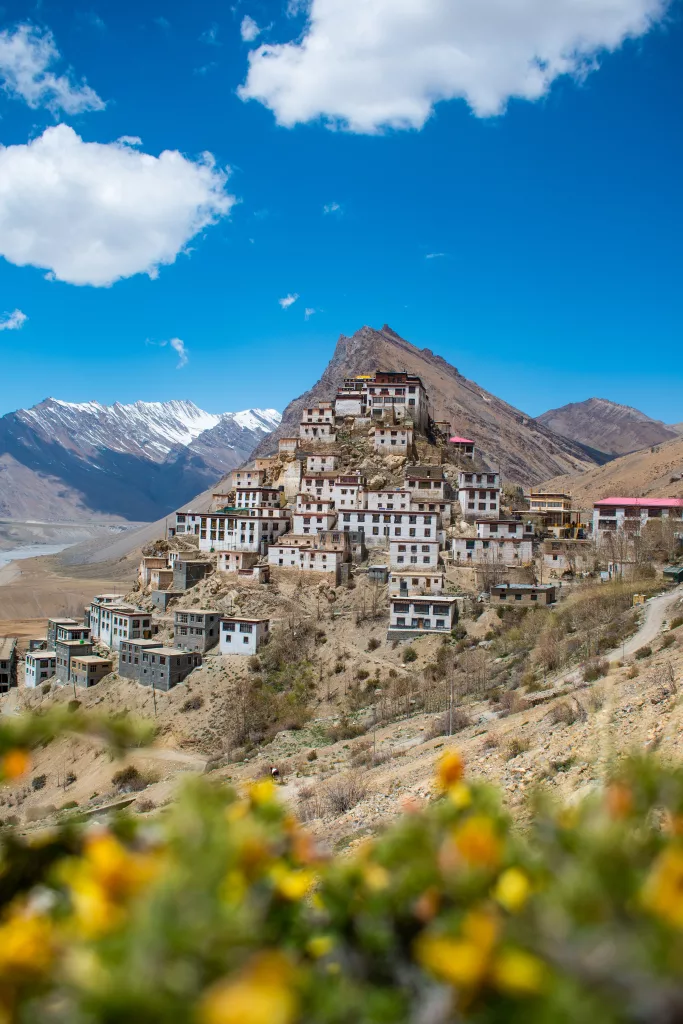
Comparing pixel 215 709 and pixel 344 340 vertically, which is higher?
pixel 344 340

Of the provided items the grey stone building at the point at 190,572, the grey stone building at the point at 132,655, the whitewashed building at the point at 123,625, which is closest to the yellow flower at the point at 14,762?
the grey stone building at the point at 132,655

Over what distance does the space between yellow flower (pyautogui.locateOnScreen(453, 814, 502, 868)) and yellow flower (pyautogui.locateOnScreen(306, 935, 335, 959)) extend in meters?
0.69

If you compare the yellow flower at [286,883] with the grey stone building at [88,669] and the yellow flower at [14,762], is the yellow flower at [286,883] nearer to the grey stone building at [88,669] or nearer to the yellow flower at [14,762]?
the yellow flower at [14,762]

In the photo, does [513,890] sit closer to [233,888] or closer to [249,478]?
[233,888]

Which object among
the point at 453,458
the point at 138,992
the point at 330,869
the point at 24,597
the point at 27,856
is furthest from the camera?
the point at 24,597

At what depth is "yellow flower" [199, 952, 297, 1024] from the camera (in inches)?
84.4

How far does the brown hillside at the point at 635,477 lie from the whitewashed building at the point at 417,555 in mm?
51180

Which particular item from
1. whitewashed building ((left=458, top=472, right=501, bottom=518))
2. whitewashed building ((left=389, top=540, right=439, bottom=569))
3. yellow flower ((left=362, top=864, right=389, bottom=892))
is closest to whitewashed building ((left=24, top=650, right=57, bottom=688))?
whitewashed building ((left=389, top=540, right=439, bottom=569))

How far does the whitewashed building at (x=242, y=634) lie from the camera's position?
46.9 metres

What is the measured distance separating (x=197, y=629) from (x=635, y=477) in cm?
8554

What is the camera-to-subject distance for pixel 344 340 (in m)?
199

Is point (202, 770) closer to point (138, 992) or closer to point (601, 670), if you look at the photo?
point (601, 670)

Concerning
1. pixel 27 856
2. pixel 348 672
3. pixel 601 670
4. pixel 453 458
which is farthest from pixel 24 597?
pixel 27 856

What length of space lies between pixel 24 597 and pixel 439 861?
120236 mm
